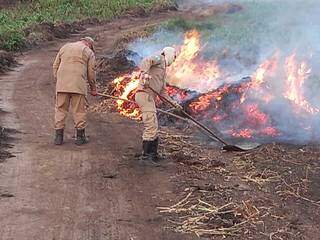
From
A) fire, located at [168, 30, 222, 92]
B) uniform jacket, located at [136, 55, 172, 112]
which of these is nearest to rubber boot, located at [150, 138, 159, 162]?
uniform jacket, located at [136, 55, 172, 112]

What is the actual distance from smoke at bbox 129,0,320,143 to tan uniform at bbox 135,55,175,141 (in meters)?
2.79

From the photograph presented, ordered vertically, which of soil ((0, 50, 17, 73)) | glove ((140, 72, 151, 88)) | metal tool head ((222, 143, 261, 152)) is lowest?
soil ((0, 50, 17, 73))

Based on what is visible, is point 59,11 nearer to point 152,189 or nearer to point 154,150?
point 154,150

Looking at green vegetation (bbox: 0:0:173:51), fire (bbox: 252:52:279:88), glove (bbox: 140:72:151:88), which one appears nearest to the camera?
glove (bbox: 140:72:151:88)

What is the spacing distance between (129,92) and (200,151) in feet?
12.3

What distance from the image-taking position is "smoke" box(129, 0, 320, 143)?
11.1m

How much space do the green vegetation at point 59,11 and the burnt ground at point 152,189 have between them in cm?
1551

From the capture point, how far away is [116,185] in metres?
7.60

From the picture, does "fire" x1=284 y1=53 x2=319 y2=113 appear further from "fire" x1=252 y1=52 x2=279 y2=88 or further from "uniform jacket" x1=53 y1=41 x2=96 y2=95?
"uniform jacket" x1=53 y1=41 x2=96 y2=95

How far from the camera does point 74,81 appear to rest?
9.40m

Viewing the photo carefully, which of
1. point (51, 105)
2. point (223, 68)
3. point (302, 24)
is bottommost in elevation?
point (51, 105)

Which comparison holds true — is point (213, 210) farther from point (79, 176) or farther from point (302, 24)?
point (302, 24)

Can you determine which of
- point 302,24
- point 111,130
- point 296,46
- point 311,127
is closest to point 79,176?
point 111,130

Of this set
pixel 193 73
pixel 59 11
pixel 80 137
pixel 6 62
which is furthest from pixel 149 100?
pixel 59 11
